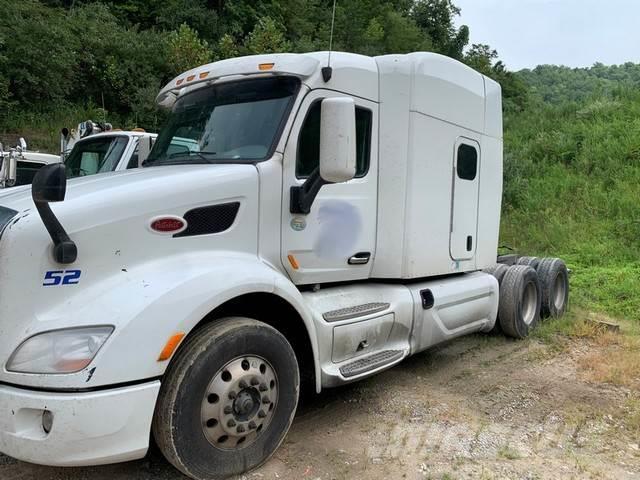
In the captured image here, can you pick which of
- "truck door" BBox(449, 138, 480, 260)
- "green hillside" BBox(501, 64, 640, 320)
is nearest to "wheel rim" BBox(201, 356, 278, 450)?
"truck door" BBox(449, 138, 480, 260)

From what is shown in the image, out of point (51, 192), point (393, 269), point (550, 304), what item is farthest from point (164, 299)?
point (550, 304)

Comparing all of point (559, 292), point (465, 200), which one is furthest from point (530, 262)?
point (465, 200)

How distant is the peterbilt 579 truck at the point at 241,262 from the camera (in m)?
2.71

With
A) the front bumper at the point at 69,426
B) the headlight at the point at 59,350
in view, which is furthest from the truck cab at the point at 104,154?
the front bumper at the point at 69,426

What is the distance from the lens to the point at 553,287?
7.50 m

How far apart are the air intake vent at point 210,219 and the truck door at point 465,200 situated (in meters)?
2.61

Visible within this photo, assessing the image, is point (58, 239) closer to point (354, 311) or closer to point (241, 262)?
point (241, 262)

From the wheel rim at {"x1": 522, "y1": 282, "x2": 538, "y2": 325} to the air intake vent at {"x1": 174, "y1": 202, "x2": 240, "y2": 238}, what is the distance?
4627mm

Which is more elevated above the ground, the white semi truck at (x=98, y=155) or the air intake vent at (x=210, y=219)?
the white semi truck at (x=98, y=155)

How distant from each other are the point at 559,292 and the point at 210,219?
239 inches

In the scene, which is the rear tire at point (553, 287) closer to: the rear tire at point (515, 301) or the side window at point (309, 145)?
the rear tire at point (515, 301)

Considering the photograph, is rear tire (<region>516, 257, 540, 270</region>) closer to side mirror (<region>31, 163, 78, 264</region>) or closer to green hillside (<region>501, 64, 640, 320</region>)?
green hillside (<region>501, 64, 640, 320</region>)

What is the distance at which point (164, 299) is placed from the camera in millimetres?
2889

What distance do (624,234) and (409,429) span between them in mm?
11504
